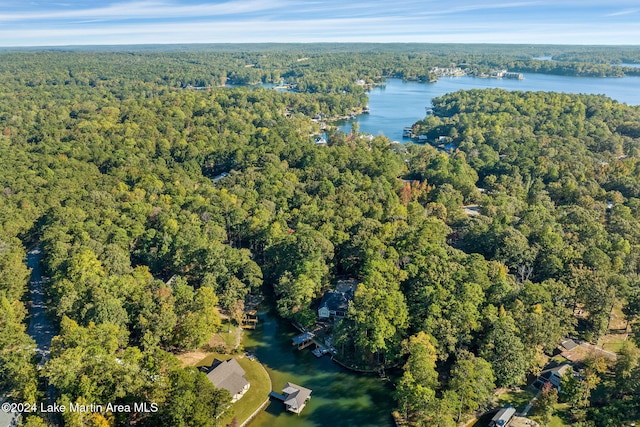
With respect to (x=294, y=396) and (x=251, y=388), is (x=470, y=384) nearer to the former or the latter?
(x=294, y=396)

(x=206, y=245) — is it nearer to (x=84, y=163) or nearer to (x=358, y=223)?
(x=358, y=223)

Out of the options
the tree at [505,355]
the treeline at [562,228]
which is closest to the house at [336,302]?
the tree at [505,355]

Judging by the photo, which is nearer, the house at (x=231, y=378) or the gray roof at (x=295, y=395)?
the gray roof at (x=295, y=395)

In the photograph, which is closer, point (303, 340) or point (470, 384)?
point (470, 384)

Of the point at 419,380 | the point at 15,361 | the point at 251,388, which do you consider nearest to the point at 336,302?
the point at 251,388

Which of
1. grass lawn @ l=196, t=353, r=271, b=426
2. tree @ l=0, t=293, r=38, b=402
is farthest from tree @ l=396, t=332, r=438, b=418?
tree @ l=0, t=293, r=38, b=402

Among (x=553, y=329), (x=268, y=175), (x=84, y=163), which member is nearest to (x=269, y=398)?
(x=553, y=329)

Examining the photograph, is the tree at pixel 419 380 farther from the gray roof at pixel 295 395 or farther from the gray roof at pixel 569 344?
the gray roof at pixel 569 344
